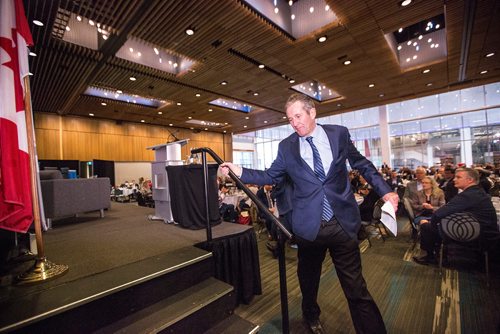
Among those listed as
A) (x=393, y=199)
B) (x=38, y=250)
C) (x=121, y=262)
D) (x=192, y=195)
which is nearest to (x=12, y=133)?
(x=38, y=250)

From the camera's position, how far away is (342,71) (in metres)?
7.12

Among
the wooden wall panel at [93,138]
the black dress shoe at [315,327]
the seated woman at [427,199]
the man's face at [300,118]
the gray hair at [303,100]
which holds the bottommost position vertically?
the black dress shoe at [315,327]

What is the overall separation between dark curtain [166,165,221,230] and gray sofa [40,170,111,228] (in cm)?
173

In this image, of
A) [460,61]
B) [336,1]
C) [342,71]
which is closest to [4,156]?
[336,1]

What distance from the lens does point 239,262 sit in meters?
2.64

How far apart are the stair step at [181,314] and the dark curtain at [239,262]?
17.7 inches

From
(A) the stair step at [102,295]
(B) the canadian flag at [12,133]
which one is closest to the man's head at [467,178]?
(A) the stair step at [102,295]

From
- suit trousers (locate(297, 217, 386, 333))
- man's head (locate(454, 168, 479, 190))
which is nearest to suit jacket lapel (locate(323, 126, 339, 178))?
suit trousers (locate(297, 217, 386, 333))

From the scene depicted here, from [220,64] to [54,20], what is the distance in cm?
339

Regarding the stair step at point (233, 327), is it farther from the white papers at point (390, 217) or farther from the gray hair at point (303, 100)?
the gray hair at point (303, 100)

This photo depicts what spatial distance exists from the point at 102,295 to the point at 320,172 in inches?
63.5

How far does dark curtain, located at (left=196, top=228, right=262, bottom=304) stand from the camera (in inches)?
95.9

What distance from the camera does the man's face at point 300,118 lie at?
1.65m

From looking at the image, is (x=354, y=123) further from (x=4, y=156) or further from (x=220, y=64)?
(x=4, y=156)
